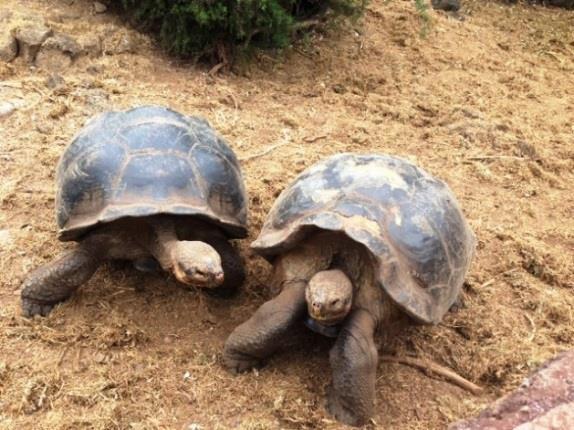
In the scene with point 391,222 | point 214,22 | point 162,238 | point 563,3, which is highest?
point 391,222

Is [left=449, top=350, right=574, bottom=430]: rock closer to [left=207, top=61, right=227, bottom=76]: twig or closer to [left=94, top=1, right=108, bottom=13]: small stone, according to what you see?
[left=207, top=61, right=227, bottom=76]: twig

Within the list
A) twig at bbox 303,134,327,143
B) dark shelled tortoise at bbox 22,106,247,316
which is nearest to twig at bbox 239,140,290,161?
twig at bbox 303,134,327,143

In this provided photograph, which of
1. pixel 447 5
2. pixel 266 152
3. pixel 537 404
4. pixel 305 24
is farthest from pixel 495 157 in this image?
pixel 447 5

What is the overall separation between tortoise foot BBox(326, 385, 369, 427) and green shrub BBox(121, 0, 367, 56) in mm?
3735

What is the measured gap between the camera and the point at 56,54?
19.2 feet

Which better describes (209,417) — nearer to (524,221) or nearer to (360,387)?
(360,387)

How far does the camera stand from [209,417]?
2.95m

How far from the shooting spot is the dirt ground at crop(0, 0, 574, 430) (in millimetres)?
3057

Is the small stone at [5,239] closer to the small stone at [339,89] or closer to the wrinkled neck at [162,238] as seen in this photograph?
the wrinkled neck at [162,238]

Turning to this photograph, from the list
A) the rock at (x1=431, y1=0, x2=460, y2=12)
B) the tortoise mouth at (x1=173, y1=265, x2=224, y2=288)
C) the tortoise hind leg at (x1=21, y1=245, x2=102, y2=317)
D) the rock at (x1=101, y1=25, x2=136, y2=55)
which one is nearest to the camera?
the tortoise mouth at (x1=173, y1=265, x2=224, y2=288)

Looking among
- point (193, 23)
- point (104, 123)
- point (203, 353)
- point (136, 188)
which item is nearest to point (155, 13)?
point (193, 23)

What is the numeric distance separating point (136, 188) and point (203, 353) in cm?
82

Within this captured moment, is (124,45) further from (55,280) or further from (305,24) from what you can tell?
(55,280)

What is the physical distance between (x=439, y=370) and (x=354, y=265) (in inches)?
26.0
